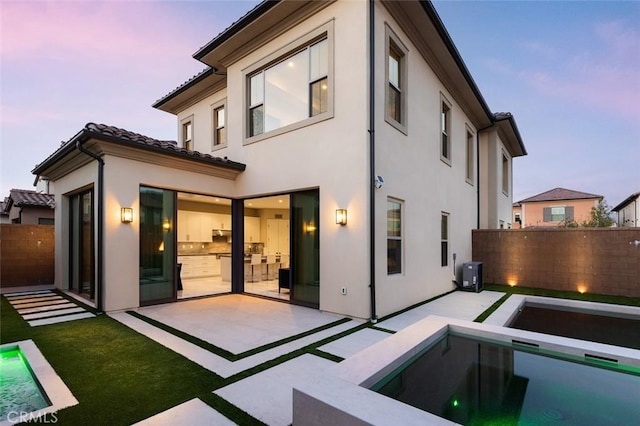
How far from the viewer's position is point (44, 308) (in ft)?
21.5

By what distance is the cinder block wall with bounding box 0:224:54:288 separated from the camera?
336 inches

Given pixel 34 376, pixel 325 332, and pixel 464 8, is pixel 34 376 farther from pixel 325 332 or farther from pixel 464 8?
pixel 464 8

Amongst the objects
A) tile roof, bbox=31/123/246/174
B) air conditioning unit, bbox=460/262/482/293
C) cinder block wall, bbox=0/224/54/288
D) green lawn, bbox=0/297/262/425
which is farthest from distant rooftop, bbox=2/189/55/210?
air conditioning unit, bbox=460/262/482/293

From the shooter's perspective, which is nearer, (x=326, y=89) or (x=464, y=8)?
(x=326, y=89)

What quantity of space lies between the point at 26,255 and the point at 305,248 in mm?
8186

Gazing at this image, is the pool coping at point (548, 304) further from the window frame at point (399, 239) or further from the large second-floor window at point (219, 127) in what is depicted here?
the large second-floor window at point (219, 127)

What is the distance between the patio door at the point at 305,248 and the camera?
6.57 m

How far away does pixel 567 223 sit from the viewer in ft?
99.8

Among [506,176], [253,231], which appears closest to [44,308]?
[253,231]

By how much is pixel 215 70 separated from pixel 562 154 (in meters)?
44.0

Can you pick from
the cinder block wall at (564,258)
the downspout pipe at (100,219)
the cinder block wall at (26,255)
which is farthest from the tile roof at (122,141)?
the cinder block wall at (564,258)

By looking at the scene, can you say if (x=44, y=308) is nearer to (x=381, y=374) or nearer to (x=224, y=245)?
(x=224, y=245)

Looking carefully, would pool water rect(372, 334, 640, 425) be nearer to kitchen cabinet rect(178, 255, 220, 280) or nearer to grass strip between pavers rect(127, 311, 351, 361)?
grass strip between pavers rect(127, 311, 351, 361)

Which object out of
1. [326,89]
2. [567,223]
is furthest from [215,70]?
[567,223]
